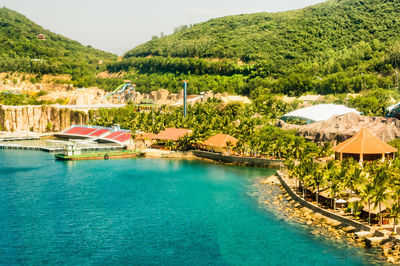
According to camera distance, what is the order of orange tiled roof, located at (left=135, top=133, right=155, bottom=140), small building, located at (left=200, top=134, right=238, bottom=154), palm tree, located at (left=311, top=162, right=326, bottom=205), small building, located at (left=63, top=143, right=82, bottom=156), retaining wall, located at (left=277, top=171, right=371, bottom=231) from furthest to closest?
1. orange tiled roof, located at (left=135, top=133, right=155, bottom=140)
2. small building, located at (left=63, top=143, right=82, bottom=156)
3. small building, located at (left=200, top=134, right=238, bottom=154)
4. palm tree, located at (left=311, top=162, right=326, bottom=205)
5. retaining wall, located at (left=277, top=171, right=371, bottom=231)

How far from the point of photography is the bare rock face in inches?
2628

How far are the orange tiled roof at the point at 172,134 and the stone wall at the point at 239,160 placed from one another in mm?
6050

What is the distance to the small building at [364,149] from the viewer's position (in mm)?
54375

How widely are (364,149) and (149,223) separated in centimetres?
2939

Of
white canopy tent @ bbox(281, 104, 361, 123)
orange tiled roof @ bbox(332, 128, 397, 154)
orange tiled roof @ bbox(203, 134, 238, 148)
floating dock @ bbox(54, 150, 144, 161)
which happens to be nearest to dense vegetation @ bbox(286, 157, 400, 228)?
orange tiled roof @ bbox(332, 128, 397, 154)

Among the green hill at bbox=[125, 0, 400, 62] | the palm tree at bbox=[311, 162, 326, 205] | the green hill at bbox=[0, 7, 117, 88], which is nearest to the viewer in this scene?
the palm tree at bbox=[311, 162, 326, 205]

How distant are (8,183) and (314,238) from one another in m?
40.1

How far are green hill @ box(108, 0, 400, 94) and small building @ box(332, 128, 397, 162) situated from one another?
51215mm

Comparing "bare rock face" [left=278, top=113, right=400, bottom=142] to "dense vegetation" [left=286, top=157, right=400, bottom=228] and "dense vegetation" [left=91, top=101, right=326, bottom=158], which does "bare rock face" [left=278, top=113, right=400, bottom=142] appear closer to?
"dense vegetation" [left=91, top=101, right=326, bottom=158]

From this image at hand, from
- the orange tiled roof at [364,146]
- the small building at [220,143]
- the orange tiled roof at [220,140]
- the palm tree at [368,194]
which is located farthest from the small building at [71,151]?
the palm tree at [368,194]

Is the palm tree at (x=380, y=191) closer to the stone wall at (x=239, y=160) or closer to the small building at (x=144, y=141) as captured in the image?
the stone wall at (x=239, y=160)

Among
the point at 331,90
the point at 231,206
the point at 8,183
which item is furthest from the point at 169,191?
the point at 331,90

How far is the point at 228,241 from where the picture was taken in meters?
36.2

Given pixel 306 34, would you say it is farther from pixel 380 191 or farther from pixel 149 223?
pixel 149 223
